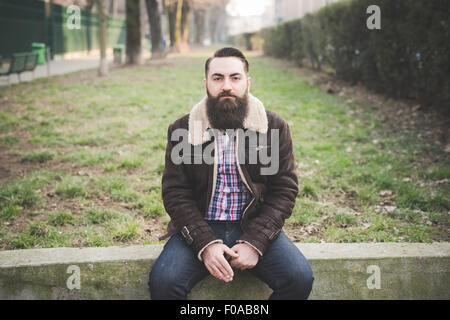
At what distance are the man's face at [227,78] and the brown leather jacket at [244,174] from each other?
0.49ft

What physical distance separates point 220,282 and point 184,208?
582 millimetres

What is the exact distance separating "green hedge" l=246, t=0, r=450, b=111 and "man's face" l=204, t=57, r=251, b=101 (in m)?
4.94

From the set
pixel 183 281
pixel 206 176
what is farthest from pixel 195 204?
pixel 183 281

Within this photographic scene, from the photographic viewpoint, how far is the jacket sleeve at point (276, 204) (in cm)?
278

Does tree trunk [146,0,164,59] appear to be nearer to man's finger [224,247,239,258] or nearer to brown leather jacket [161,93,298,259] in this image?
brown leather jacket [161,93,298,259]

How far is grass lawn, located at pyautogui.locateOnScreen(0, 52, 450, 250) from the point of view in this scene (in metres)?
4.05

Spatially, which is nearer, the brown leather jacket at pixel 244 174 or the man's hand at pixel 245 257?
the man's hand at pixel 245 257

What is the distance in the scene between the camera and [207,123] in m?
3.00

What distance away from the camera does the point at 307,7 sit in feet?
114

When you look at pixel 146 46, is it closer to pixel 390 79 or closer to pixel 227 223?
pixel 390 79

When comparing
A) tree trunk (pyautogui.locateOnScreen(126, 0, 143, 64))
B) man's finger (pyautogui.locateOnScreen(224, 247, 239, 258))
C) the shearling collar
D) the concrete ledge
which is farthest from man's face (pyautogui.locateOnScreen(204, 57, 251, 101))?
tree trunk (pyautogui.locateOnScreen(126, 0, 143, 64))

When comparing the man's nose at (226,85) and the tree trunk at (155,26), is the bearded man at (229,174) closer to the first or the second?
the man's nose at (226,85)

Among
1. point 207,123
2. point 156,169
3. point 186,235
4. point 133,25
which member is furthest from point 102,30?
point 186,235

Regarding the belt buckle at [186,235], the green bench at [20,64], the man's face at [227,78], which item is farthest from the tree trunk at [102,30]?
the belt buckle at [186,235]
